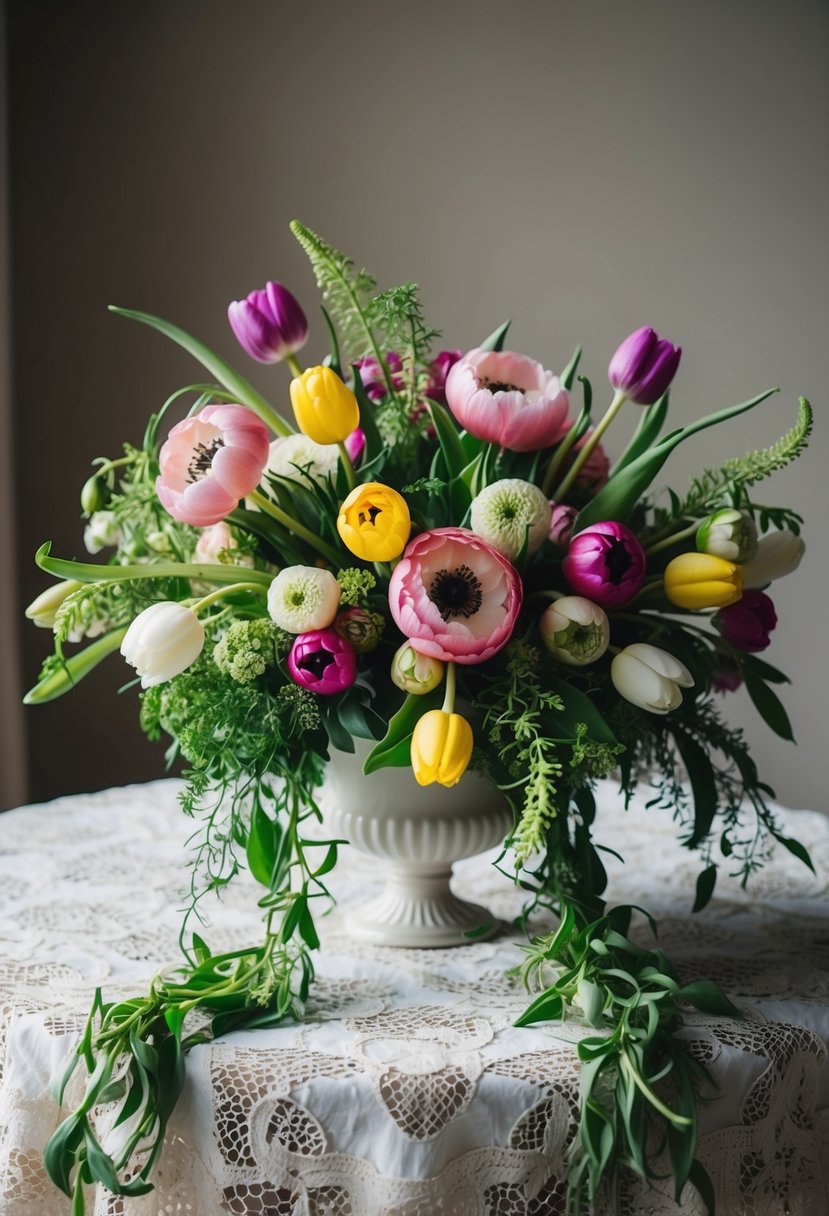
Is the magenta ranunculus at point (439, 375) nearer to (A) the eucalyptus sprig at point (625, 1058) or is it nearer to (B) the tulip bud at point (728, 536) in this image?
(B) the tulip bud at point (728, 536)

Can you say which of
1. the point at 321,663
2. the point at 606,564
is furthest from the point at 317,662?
the point at 606,564

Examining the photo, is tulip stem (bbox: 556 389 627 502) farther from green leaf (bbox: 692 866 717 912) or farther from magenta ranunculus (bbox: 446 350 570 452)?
green leaf (bbox: 692 866 717 912)

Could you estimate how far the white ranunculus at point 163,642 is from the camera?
2.55ft

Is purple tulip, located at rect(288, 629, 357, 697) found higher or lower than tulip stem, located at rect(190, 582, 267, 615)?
lower

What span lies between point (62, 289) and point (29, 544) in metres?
0.54

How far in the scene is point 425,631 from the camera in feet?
2.52

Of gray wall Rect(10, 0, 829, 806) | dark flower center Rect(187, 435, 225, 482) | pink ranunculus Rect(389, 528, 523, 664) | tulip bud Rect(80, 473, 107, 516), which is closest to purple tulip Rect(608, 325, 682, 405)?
pink ranunculus Rect(389, 528, 523, 664)

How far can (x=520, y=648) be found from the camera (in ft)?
2.69

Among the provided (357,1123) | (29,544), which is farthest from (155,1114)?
(29,544)

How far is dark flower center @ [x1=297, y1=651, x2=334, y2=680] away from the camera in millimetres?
792

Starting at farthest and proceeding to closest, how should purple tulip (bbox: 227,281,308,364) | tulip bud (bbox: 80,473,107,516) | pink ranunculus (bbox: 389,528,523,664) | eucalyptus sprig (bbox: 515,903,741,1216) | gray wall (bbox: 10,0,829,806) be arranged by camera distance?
1. gray wall (bbox: 10,0,829,806)
2. tulip bud (bbox: 80,473,107,516)
3. purple tulip (bbox: 227,281,308,364)
4. pink ranunculus (bbox: 389,528,523,664)
5. eucalyptus sprig (bbox: 515,903,741,1216)

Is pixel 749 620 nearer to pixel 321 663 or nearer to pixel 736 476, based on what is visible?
pixel 736 476

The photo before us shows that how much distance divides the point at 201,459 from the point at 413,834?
1.17 ft

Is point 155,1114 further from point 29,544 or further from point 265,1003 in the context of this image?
point 29,544
